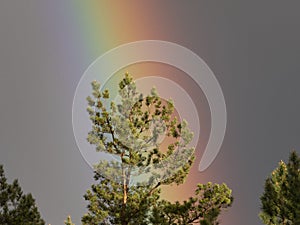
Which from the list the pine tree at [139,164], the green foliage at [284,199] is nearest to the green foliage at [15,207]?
the pine tree at [139,164]

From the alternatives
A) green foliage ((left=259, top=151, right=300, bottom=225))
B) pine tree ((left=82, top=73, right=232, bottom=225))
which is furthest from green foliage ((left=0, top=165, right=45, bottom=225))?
green foliage ((left=259, top=151, right=300, bottom=225))

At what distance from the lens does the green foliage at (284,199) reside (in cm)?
1681

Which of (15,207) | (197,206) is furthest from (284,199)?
(15,207)

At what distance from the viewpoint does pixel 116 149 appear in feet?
74.1

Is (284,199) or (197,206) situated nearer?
(284,199)

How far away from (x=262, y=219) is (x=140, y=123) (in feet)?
31.1

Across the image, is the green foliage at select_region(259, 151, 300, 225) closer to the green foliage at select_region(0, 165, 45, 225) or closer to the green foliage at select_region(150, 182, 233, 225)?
the green foliage at select_region(150, 182, 233, 225)

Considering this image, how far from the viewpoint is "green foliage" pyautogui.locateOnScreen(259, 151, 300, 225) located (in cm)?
1681

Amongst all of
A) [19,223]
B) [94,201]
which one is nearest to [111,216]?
[94,201]

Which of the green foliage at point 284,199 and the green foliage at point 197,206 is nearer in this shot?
the green foliage at point 284,199

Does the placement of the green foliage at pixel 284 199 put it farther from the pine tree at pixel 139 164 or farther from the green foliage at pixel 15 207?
the green foliage at pixel 15 207

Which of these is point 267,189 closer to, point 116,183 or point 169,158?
point 169,158

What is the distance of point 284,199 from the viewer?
1814 centimetres

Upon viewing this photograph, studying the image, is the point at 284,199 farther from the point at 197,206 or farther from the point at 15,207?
the point at 15,207
